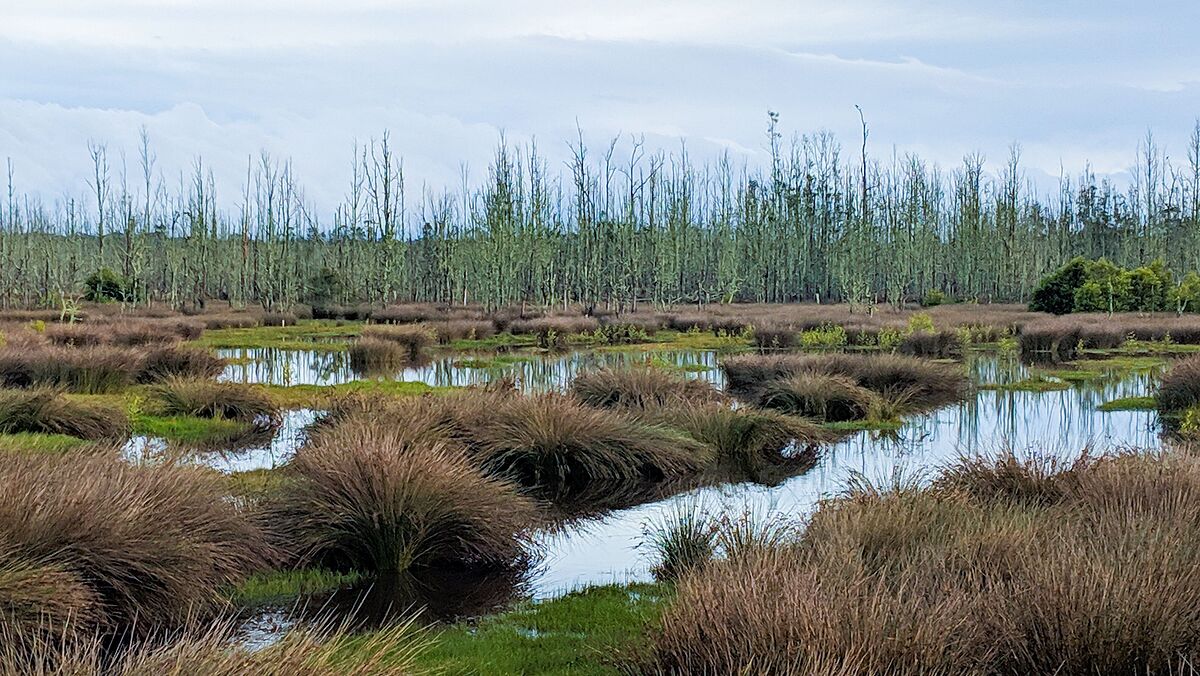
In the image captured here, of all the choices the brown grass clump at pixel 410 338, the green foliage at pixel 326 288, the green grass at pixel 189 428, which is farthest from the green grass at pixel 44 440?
the green foliage at pixel 326 288

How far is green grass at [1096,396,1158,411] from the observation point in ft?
65.1

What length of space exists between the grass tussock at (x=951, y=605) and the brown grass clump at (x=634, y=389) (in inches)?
381

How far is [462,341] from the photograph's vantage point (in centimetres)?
3972

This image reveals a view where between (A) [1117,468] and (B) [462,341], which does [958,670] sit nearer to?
(A) [1117,468]

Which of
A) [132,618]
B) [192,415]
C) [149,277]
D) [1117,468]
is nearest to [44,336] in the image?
[192,415]

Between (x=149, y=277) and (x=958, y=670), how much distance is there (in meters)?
85.9

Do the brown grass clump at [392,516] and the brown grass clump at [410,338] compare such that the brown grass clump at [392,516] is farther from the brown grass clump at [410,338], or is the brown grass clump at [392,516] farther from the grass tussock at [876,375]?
the brown grass clump at [410,338]

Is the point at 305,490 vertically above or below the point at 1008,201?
below

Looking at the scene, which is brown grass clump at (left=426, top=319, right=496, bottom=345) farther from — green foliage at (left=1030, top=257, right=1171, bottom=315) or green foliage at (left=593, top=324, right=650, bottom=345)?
green foliage at (left=1030, top=257, right=1171, bottom=315)

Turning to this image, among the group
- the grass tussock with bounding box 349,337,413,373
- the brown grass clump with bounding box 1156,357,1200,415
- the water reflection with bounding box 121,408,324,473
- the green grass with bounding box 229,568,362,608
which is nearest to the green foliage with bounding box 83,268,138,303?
the grass tussock with bounding box 349,337,413,373

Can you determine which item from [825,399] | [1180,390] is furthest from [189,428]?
[1180,390]

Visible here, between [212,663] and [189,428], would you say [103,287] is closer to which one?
[189,428]

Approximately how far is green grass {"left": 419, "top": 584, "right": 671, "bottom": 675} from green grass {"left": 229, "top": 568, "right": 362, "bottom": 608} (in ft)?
4.77

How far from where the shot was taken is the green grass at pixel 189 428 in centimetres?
1565
